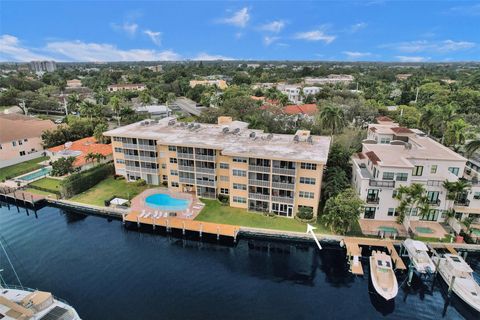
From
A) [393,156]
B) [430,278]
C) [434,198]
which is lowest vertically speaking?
[430,278]

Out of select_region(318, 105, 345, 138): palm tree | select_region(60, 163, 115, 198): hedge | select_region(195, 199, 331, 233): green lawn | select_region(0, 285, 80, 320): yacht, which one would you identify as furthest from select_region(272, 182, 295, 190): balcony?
select_region(60, 163, 115, 198): hedge

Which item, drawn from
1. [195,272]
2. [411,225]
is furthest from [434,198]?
[195,272]

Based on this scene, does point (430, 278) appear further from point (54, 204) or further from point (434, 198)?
point (54, 204)

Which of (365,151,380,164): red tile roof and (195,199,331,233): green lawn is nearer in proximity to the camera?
(195,199,331,233): green lawn

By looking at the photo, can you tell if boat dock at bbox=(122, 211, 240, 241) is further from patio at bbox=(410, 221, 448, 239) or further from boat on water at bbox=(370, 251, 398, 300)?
patio at bbox=(410, 221, 448, 239)

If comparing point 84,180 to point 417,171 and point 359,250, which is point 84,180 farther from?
point 417,171

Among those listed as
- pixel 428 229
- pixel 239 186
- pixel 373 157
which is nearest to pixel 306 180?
pixel 239 186

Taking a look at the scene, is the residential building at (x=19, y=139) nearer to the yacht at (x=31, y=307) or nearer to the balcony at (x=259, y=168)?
the yacht at (x=31, y=307)
